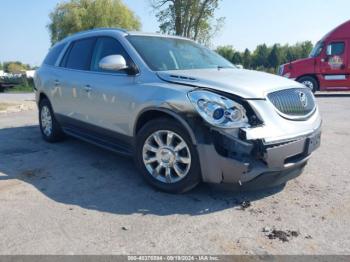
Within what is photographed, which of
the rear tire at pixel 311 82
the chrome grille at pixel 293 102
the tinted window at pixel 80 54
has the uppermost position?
the tinted window at pixel 80 54

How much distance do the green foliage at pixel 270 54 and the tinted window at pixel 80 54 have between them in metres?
64.6

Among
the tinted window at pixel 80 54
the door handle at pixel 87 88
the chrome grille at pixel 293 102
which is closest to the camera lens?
the chrome grille at pixel 293 102

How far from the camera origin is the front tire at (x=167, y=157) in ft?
12.6

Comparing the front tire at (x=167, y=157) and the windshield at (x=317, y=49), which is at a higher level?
the windshield at (x=317, y=49)

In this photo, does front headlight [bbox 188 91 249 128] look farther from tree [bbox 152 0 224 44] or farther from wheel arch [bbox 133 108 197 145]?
tree [bbox 152 0 224 44]

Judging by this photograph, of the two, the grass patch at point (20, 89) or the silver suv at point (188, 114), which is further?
the grass patch at point (20, 89)

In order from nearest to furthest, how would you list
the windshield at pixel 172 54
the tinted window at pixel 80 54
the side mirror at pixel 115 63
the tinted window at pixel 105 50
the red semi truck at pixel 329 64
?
the side mirror at pixel 115 63, the windshield at pixel 172 54, the tinted window at pixel 105 50, the tinted window at pixel 80 54, the red semi truck at pixel 329 64

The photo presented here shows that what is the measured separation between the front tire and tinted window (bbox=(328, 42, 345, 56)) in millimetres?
14182

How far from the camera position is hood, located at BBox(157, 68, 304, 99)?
3.70 meters

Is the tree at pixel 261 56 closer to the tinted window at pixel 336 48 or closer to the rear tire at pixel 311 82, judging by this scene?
the rear tire at pixel 311 82

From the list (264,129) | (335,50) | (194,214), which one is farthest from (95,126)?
(335,50)

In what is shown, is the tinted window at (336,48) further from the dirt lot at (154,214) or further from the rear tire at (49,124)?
the rear tire at (49,124)

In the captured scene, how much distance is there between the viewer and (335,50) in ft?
52.5

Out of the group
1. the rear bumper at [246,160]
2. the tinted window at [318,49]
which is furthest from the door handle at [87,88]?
the tinted window at [318,49]
